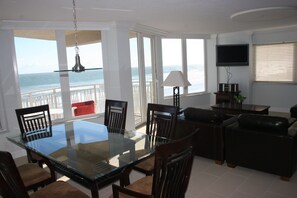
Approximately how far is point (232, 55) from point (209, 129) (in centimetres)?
412

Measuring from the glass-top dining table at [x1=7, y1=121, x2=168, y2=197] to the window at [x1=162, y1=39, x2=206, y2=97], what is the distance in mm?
3835

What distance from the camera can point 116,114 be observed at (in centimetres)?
317

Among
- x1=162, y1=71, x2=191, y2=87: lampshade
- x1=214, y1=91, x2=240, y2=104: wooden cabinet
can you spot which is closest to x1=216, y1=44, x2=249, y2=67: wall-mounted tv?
x1=214, y1=91, x2=240, y2=104: wooden cabinet

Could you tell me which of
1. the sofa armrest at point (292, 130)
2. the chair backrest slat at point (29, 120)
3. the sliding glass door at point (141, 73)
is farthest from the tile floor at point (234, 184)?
the sliding glass door at point (141, 73)

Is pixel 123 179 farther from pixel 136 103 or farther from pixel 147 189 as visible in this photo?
pixel 136 103

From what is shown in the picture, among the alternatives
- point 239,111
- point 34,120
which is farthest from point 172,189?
point 239,111

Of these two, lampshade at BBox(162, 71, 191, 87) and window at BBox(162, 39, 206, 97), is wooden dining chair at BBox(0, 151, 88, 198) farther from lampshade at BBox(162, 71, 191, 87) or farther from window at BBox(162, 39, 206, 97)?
window at BBox(162, 39, 206, 97)

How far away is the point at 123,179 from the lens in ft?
7.52

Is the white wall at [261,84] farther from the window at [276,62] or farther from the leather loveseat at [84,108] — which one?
the leather loveseat at [84,108]

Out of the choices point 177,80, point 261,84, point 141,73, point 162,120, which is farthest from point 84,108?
point 261,84

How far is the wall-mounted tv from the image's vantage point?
657cm

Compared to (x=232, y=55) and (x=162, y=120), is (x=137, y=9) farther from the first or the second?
(x=232, y=55)

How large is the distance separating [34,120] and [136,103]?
2.93 m

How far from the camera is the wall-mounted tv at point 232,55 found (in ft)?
21.6
